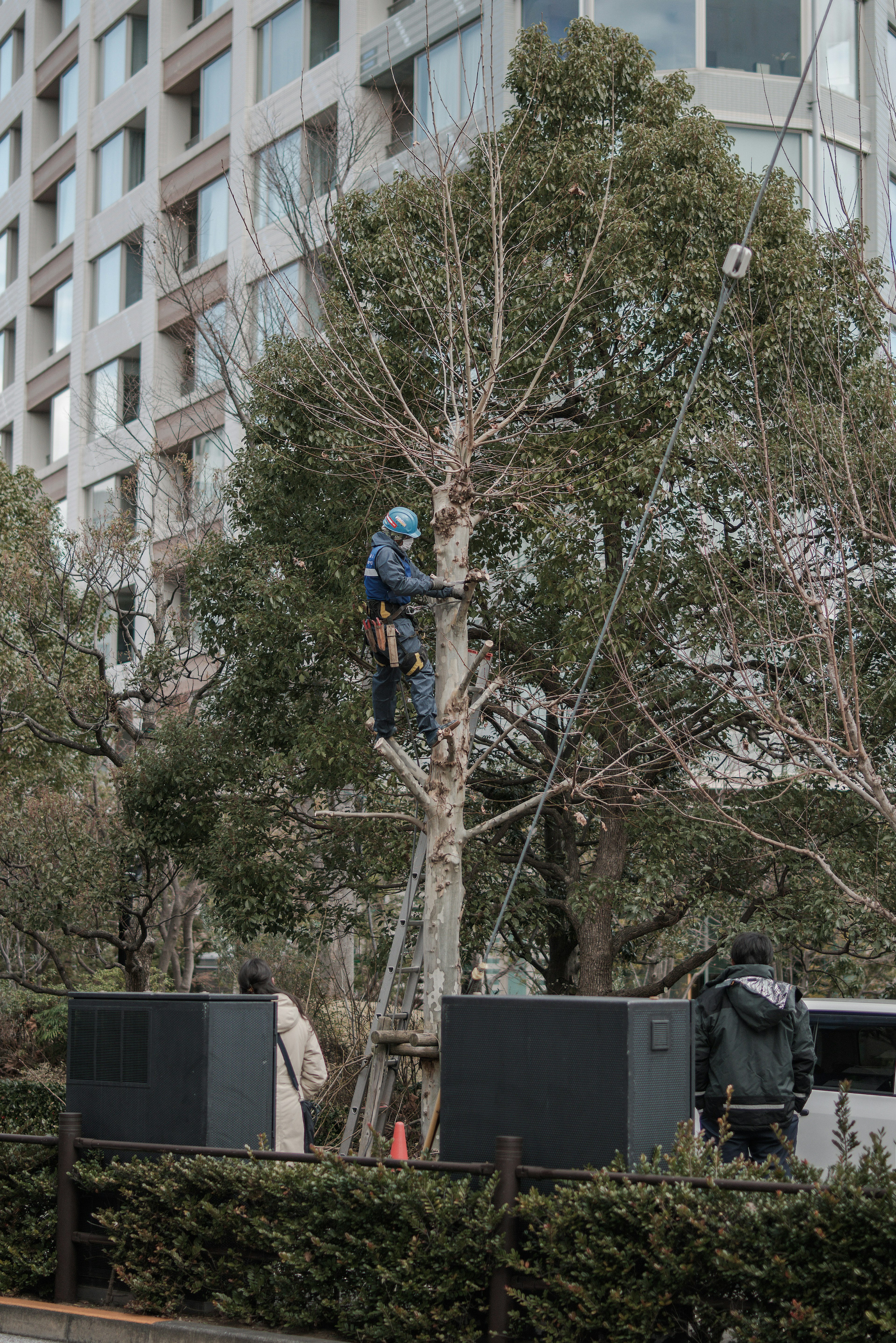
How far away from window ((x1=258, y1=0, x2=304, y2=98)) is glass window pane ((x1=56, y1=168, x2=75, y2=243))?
36.4ft

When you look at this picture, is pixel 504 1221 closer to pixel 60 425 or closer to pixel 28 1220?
pixel 28 1220

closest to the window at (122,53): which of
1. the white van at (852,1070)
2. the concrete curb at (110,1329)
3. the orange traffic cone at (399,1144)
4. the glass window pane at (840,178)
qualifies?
the glass window pane at (840,178)

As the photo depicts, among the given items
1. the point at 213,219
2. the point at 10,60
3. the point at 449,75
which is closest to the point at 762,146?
the point at 449,75

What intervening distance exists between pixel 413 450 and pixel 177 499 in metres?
13.3

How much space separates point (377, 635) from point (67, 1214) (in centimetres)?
401

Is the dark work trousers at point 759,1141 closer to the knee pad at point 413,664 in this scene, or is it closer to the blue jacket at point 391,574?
the knee pad at point 413,664

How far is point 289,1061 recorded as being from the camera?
7.22 metres

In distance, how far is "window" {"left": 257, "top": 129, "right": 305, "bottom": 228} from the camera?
24438mm

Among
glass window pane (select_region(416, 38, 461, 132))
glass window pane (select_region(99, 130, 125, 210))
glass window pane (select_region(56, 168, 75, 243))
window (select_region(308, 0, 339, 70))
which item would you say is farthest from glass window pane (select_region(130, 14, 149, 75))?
glass window pane (select_region(416, 38, 461, 132))

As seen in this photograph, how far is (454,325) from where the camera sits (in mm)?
11586

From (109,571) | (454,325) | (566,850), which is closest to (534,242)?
(454,325)

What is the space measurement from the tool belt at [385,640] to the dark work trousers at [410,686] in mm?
35

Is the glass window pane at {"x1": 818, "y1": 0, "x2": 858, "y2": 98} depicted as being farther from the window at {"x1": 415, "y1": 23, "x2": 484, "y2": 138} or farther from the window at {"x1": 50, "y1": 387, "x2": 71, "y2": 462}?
the window at {"x1": 50, "y1": 387, "x2": 71, "y2": 462}

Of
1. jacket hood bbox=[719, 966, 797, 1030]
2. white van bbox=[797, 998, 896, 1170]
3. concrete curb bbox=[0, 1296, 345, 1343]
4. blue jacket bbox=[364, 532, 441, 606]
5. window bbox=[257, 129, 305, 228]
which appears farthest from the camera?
window bbox=[257, 129, 305, 228]
